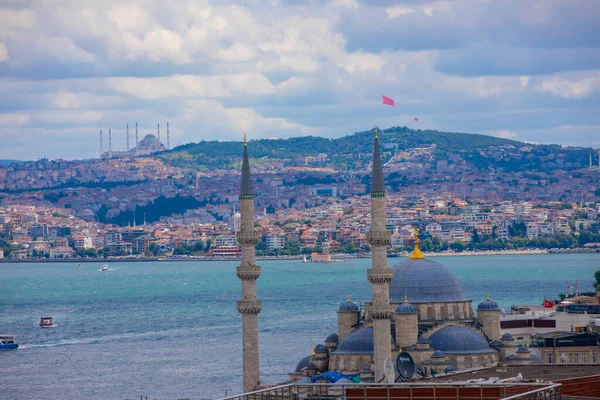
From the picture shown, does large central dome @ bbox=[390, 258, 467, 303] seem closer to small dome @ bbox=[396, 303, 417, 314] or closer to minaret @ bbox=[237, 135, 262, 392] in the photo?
small dome @ bbox=[396, 303, 417, 314]

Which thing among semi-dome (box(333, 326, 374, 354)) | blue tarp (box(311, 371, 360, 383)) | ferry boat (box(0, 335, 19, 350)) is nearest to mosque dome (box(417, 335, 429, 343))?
semi-dome (box(333, 326, 374, 354))

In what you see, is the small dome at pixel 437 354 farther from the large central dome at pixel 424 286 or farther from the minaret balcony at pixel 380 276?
the minaret balcony at pixel 380 276

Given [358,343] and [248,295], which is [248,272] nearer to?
[248,295]

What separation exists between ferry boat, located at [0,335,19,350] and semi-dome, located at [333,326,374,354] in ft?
116

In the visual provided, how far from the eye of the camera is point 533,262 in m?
188

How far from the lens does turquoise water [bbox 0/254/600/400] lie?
63.3m

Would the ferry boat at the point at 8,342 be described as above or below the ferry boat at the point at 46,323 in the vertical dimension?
below

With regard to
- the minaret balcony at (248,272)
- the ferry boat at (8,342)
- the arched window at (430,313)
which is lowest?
the ferry boat at (8,342)

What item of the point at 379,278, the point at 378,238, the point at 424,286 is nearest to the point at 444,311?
the point at 424,286

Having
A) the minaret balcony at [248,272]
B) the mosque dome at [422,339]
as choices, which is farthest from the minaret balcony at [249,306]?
the mosque dome at [422,339]

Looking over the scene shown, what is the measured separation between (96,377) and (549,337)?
21.0 m

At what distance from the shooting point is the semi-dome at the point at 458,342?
158 ft

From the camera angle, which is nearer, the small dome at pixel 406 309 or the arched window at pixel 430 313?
the small dome at pixel 406 309

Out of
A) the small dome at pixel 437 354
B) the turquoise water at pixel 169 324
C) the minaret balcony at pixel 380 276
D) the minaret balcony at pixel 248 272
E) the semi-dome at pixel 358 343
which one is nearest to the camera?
the minaret balcony at pixel 380 276
